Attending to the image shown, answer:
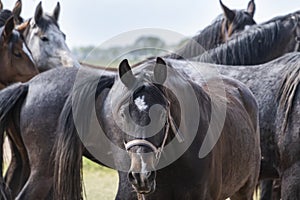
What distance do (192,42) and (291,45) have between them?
1173 millimetres

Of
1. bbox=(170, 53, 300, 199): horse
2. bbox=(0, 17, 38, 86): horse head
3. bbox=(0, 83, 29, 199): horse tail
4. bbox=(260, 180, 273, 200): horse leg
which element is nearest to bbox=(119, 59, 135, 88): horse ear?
bbox=(0, 83, 29, 199): horse tail

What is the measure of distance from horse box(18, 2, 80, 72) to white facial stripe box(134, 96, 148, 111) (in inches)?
140

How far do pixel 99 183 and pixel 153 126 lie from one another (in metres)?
6.46

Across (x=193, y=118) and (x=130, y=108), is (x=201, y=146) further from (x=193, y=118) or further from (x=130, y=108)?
(x=130, y=108)

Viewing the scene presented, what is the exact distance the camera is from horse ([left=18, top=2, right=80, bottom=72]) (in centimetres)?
780

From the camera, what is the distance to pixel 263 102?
6.32 meters

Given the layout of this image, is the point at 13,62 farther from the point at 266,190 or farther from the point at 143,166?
the point at 143,166

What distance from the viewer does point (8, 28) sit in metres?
6.75

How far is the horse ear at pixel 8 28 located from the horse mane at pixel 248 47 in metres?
1.83

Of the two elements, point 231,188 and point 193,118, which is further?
point 231,188

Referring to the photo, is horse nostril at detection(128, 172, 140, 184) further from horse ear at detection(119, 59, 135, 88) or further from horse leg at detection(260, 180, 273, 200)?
horse leg at detection(260, 180, 273, 200)

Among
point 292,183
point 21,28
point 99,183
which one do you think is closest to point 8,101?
point 21,28

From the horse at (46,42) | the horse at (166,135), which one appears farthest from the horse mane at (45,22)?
the horse at (166,135)

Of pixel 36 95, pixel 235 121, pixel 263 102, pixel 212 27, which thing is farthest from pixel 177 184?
pixel 212 27
